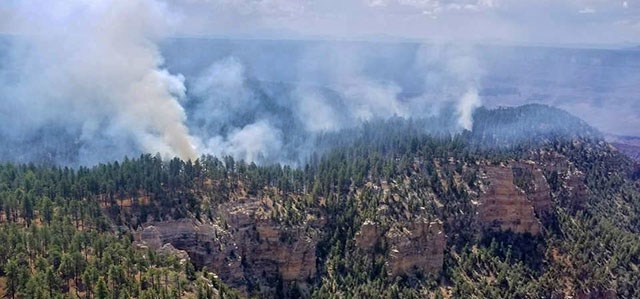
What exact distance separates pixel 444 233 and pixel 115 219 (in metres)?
56.6

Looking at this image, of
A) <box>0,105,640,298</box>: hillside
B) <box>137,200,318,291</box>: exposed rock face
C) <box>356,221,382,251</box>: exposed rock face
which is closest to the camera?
<box>0,105,640,298</box>: hillside

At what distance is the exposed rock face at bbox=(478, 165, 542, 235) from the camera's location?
123m

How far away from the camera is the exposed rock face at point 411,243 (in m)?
A: 111

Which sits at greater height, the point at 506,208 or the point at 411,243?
the point at 506,208

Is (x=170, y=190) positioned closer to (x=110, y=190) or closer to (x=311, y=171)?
(x=110, y=190)

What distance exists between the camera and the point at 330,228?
11488cm

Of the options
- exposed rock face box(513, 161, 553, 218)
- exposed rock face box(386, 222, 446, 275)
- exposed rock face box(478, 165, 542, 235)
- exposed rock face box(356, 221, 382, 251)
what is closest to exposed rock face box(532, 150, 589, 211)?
exposed rock face box(513, 161, 553, 218)

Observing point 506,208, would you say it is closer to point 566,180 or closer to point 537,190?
point 537,190

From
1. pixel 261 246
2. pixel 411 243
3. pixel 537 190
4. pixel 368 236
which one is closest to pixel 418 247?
pixel 411 243

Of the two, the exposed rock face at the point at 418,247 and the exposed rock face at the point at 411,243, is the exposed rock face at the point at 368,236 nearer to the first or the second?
the exposed rock face at the point at 411,243

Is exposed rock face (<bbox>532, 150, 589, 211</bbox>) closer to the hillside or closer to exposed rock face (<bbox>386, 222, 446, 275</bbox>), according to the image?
the hillside

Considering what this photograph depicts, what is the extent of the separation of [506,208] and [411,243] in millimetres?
23315

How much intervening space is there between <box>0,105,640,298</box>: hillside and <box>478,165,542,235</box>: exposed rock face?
0.27 m

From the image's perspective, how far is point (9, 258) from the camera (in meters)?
80.8
